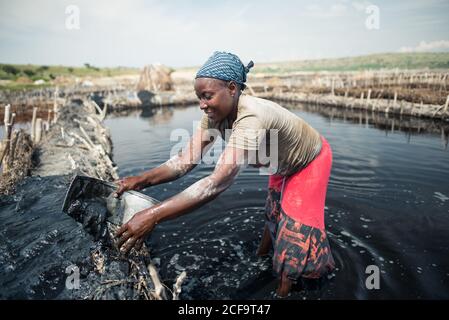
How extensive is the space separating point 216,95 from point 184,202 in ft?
2.70

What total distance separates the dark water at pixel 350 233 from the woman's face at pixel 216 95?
2.30 metres

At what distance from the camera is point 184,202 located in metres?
1.98

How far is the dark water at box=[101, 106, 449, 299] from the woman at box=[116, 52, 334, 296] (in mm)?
842

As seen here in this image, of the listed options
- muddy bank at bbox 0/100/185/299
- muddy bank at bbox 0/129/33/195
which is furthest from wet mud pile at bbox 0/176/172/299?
muddy bank at bbox 0/129/33/195

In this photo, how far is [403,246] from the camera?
169 inches

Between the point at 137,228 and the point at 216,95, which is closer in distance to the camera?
the point at 137,228

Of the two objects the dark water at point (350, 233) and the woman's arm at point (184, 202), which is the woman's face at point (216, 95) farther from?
the dark water at point (350, 233)

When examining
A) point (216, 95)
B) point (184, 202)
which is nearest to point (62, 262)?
point (184, 202)

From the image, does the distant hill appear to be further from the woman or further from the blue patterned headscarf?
the blue patterned headscarf

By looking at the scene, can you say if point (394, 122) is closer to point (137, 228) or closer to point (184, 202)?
point (184, 202)

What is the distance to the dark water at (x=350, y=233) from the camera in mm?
3463

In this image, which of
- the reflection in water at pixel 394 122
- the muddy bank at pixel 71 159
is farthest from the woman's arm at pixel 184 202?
the reflection in water at pixel 394 122
